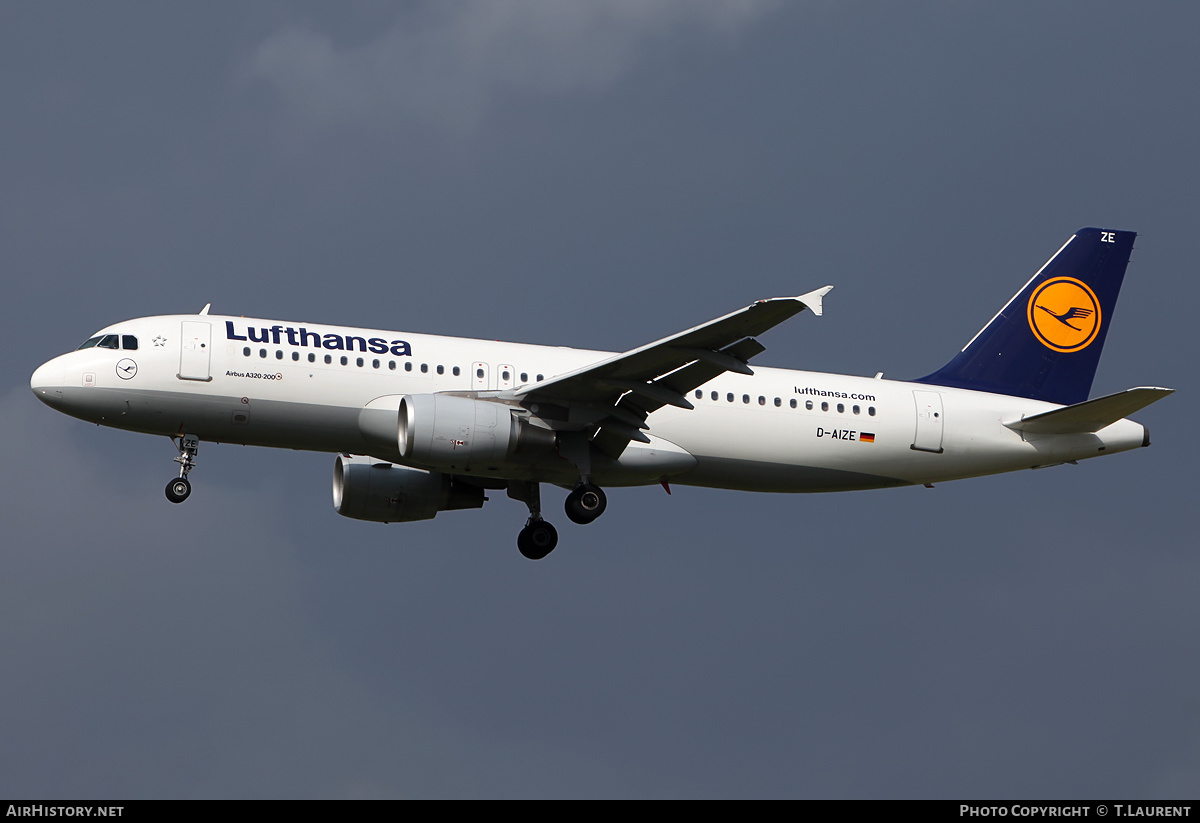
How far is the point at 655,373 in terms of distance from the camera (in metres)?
31.2

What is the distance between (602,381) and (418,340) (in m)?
4.29

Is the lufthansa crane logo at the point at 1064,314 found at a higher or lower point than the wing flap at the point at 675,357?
higher

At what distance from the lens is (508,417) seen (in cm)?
3134

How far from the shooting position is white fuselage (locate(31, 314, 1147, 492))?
31438 mm

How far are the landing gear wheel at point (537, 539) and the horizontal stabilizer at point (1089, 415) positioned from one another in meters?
10.5

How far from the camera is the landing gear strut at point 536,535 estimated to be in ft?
115

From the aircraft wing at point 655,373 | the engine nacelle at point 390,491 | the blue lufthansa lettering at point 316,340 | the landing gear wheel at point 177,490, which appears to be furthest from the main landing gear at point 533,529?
the landing gear wheel at point 177,490

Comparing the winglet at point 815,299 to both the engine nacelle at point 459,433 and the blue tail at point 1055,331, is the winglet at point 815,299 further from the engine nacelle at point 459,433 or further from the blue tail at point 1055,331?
the blue tail at point 1055,331

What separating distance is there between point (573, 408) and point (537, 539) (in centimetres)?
422

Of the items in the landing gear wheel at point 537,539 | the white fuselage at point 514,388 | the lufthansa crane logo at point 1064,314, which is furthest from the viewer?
the lufthansa crane logo at point 1064,314

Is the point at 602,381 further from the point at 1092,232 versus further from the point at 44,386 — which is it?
the point at 1092,232

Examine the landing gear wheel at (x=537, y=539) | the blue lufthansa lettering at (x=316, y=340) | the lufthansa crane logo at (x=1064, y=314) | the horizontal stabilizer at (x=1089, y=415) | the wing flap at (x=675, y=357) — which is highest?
the lufthansa crane logo at (x=1064, y=314)

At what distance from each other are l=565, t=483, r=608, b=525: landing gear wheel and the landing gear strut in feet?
6.84
